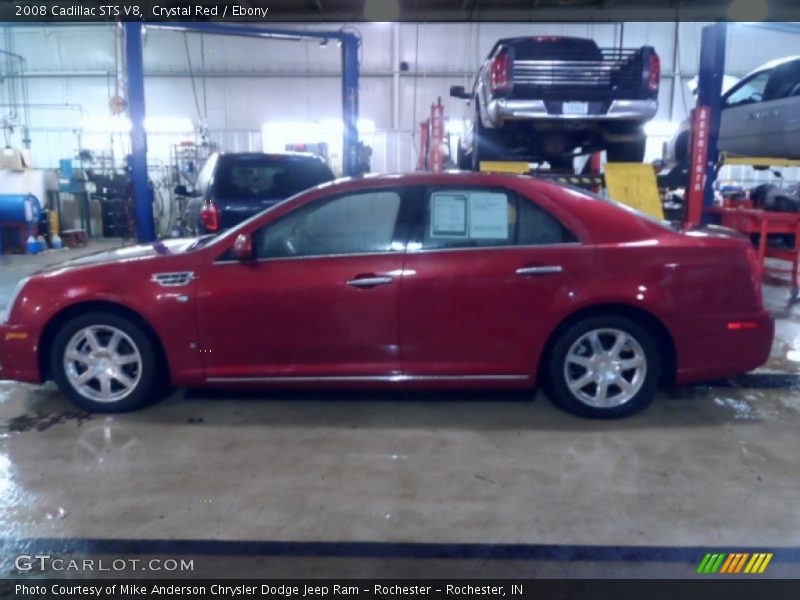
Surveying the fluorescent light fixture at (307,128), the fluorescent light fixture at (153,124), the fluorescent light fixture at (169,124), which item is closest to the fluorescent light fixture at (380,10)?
the fluorescent light fixture at (307,128)

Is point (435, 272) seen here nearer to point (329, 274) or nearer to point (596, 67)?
point (329, 274)

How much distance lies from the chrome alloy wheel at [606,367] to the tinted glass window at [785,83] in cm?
556

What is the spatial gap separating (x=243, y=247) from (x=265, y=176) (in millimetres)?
3822

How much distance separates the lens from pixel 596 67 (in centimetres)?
730

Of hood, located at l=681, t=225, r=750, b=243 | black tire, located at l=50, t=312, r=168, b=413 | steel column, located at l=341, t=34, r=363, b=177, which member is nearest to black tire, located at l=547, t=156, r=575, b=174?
steel column, located at l=341, t=34, r=363, b=177

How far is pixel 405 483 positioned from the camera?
3.23 metres

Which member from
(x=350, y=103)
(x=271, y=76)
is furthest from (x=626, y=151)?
(x=271, y=76)

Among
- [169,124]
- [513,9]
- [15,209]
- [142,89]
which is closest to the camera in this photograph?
[142,89]

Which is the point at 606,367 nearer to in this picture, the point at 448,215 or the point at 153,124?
the point at 448,215

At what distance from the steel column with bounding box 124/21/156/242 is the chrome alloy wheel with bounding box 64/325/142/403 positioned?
168 inches

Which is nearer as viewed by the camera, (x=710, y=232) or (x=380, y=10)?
(x=710, y=232)

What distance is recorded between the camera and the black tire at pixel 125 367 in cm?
399

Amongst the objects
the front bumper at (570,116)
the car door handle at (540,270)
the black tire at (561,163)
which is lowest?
the car door handle at (540,270)

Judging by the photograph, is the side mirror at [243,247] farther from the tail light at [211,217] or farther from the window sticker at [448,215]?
the tail light at [211,217]
